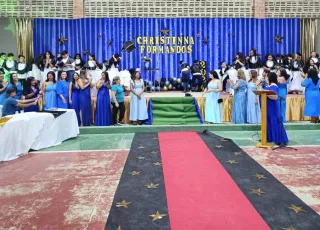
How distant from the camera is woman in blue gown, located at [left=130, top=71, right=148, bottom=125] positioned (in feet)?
24.9

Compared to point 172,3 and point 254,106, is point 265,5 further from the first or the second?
point 254,106

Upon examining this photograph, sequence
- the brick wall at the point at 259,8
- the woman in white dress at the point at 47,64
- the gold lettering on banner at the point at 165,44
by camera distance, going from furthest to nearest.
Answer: the gold lettering on banner at the point at 165,44 → the brick wall at the point at 259,8 → the woman in white dress at the point at 47,64

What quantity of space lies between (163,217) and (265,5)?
1077 cm

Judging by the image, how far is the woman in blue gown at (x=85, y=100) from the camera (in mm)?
7531

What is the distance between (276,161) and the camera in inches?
181

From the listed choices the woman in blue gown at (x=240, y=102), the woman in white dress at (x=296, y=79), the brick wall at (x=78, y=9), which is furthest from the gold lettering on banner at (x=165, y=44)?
the woman in blue gown at (x=240, y=102)

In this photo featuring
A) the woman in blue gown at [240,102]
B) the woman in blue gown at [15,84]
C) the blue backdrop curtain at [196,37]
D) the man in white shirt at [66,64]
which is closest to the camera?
the woman in blue gown at [15,84]

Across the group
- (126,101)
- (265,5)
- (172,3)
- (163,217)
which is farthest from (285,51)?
(163,217)

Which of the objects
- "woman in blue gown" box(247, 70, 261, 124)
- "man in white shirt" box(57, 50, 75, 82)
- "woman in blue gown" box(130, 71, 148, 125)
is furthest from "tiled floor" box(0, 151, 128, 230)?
"man in white shirt" box(57, 50, 75, 82)

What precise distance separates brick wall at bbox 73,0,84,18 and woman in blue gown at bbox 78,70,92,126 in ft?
15.4

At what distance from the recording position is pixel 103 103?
753cm

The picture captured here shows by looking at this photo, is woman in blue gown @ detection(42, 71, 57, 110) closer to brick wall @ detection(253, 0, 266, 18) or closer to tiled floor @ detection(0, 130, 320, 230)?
tiled floor @ detection(0, 130, 320, 230)

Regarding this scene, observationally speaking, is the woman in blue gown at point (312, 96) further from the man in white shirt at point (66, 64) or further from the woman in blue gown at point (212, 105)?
the man in white shirt at point (66, 64)

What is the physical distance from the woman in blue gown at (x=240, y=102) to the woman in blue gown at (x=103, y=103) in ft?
8.97
